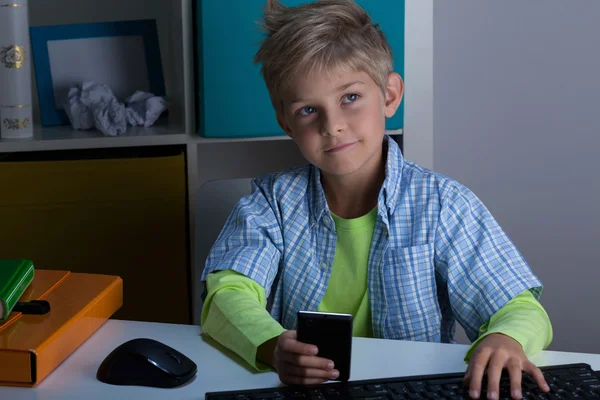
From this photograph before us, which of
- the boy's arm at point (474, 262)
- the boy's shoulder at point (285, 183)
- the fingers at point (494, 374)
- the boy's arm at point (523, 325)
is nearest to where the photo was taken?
the fingers at point (494, 374)

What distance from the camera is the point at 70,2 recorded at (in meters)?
2.18

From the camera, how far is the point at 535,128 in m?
2.33

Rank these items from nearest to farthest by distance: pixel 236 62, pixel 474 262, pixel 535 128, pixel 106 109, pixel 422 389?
pixel 422 389, pixel 474 262, pixel 236 62, pixel 106 109, pixel 535 128

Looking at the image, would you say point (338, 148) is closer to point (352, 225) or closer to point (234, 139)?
point (352, 225)

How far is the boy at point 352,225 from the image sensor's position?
1225 mm

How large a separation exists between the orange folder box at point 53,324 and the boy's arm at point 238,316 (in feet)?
0.46

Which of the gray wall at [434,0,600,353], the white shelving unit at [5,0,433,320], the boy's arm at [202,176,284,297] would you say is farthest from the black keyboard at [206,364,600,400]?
the gray wall at [434,0,600,353]

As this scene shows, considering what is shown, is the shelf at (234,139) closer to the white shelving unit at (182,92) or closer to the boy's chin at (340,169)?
the white shelving unit at (182,92)

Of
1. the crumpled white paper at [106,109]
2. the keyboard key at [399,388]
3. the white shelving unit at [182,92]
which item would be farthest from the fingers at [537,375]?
the crumpled white paper at [106,109]

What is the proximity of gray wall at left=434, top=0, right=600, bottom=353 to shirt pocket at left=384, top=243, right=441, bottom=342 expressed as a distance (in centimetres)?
112

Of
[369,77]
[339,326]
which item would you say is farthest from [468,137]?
[339,326]

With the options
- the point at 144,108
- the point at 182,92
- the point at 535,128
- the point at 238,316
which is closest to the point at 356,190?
the point at 238,316

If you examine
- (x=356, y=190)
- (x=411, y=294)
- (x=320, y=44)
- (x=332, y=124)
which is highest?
(x=320, y=44)

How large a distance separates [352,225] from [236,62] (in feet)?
2.02
